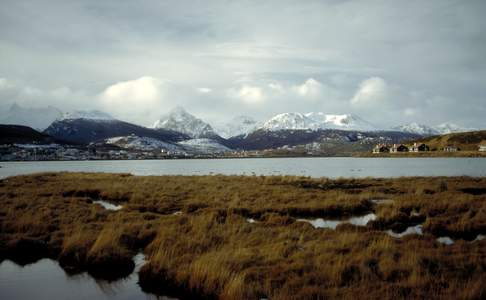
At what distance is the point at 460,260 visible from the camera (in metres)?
11.9

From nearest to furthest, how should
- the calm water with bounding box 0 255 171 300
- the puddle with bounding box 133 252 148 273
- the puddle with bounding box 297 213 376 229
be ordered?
the calm water with bounding box 0 255 171 300, the puddle with bounding box 133 252 148 273, the puddle with bounding box 297 213 376 229

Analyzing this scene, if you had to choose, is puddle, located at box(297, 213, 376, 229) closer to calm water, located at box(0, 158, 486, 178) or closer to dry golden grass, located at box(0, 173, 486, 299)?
dry golden grass, located at box(0, 173, 486, 299)

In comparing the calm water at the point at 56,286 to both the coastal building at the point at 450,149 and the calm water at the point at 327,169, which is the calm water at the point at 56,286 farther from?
the coastal building at the point at 450,149

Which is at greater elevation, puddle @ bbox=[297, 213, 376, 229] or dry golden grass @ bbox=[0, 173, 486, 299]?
dry golden grass @ bbox=[0, 173, 486, 299]

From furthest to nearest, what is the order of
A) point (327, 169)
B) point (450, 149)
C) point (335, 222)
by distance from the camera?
1. point (450, 149)
2. point (327, 169)
3. point (335, 222)

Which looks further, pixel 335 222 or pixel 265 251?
pixel 335 222

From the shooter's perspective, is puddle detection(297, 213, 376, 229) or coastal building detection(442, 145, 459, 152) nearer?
puddle detection(297, 213, 376, 229)

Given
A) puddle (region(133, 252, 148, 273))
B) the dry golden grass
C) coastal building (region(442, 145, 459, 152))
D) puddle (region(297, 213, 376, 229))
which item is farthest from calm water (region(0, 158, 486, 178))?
coastal building (region(442, 145, 459, 152))

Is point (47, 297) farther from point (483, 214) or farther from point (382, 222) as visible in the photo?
point (483, 214)

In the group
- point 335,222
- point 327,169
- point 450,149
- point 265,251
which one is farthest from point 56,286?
point 450,149

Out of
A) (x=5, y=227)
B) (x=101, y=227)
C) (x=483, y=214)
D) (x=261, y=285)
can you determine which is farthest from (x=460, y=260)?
(x=5, y=227)

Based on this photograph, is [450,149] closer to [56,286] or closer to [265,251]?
[265,251]

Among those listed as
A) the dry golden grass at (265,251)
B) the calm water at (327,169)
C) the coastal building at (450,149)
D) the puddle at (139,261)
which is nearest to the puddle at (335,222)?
the dry golden grass at (265,251)

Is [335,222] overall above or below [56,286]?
above
